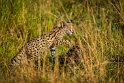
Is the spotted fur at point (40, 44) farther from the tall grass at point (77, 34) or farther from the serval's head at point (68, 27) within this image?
the tall grass at point (77, 34)

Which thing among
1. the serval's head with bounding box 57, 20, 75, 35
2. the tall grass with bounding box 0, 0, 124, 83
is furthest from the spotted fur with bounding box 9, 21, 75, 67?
the tall grass with bounding box 0, 0, 124, 83

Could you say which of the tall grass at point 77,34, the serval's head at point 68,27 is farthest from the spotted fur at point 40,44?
Result: the tall grass at point 77,34

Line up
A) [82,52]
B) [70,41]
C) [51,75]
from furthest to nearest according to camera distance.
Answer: [70,41]
[82,52]
[51,75]

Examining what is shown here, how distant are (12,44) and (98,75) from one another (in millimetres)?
1647

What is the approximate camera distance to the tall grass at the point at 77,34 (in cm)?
530

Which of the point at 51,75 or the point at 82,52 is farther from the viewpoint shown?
the point at 82,52

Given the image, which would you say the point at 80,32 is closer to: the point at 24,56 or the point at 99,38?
the point at 99,38

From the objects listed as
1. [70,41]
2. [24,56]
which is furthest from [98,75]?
[70,41]

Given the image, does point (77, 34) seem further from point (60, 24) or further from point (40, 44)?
point (60, 24)

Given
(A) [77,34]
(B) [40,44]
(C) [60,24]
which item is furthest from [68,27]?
(B) [40,44]

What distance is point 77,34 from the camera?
22.1 ft

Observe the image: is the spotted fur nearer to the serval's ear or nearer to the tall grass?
the serval's ear

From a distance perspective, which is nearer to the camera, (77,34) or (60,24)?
(77,34)

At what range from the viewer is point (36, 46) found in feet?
21.0
